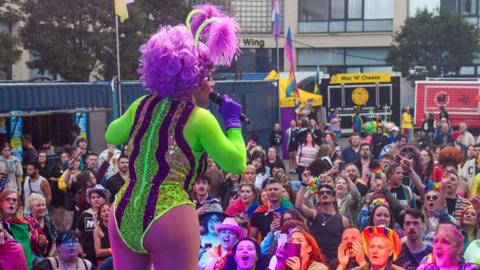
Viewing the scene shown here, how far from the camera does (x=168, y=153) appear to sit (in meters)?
3.37

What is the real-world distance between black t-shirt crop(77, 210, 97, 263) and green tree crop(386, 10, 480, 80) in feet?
100

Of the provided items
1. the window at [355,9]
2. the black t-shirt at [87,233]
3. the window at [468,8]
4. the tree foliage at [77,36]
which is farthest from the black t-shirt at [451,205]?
the window at [355,9]

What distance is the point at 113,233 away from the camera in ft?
11.2

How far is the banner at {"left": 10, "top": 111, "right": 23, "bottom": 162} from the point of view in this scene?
1382cm

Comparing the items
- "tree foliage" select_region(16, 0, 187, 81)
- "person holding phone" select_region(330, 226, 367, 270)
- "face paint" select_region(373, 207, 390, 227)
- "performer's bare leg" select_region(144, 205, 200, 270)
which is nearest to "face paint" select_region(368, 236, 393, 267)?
"person holding phone" select_region(330, 226, 367, 270)

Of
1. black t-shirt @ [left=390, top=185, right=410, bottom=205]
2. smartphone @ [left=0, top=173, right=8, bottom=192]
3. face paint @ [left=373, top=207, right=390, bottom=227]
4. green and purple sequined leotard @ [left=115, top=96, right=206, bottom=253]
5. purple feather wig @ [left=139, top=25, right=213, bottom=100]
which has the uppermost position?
purple feather wig @ [left=139, top=25, right=213, bottom=100]

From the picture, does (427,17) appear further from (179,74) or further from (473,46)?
(179,74)

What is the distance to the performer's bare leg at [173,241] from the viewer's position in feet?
10.7

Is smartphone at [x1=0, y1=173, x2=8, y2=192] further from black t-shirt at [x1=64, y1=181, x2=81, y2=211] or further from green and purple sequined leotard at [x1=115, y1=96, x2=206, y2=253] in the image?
green and purple sequined leotard at [x1=115, y1=96, x2=206, y2=253]

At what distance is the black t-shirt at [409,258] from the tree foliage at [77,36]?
16.9 metres

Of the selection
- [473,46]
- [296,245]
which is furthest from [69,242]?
[473,46]

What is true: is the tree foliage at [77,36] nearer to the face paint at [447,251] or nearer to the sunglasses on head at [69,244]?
the sunglasses on head at [69,244]

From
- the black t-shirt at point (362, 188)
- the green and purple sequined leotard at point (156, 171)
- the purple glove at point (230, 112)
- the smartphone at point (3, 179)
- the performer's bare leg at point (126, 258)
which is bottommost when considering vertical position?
the smartphone at point (3, 179)

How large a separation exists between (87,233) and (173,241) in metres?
4.33
